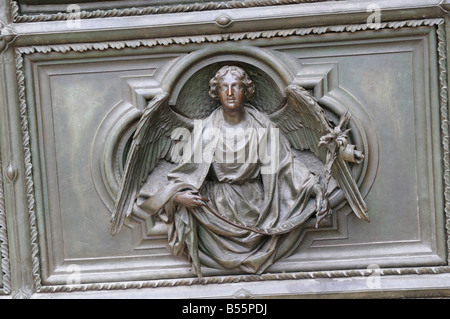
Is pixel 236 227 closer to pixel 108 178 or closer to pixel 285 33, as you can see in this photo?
pixel 108 178

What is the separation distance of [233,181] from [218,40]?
780mm

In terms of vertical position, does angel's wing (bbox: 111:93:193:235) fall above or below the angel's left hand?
above

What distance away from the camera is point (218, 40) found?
166 inches

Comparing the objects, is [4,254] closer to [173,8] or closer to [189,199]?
[189,199]

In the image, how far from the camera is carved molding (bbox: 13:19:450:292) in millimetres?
4180

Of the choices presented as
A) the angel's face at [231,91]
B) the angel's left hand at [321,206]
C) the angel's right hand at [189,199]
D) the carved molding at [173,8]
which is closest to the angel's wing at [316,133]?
the angel's left hand at [321,206]

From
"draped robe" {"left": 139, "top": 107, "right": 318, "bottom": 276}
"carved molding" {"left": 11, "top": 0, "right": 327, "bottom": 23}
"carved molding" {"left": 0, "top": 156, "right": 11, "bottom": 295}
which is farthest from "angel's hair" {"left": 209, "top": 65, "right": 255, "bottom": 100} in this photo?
"carved molding" {"left": 0, "top": 156, "right": 11, "bottom": 295}

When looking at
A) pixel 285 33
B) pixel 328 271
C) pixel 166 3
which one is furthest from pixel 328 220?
pixel 166 3

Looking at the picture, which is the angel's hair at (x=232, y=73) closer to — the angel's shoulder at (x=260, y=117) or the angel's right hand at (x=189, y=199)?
the angel's shoulder at (x=260, y=117)

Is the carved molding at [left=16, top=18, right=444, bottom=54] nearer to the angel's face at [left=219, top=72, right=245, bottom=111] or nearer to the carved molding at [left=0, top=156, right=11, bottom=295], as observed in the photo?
the angel's face at [left=219, top=72, right=245, bottom=111]

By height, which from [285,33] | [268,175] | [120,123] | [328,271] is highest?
[285,33]

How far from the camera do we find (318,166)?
4.35 m

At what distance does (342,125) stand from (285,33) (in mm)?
589

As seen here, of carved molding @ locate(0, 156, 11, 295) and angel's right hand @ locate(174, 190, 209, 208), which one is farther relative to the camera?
carved molding @ locate(0, 156, 11, 295)
